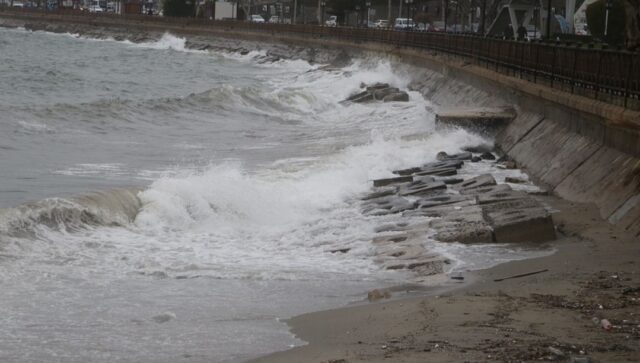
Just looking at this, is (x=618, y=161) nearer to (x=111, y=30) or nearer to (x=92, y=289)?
(x=92, y=289)

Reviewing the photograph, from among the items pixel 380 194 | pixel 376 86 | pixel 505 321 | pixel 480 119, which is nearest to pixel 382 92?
pixel 376 86

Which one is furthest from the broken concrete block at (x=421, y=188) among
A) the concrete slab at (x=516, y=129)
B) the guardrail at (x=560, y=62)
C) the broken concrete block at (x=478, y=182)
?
the concrete slab at (x=516, y=129)

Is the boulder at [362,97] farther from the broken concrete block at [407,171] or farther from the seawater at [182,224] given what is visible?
the broken concrete block at [407,171]

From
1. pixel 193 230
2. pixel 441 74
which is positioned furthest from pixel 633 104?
pixel 441 74

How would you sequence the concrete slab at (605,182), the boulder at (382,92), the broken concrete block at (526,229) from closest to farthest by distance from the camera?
the broken concrete block at (526,229) < the concrete slab at (605,182) < the boulder at (382,92)

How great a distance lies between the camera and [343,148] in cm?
2694

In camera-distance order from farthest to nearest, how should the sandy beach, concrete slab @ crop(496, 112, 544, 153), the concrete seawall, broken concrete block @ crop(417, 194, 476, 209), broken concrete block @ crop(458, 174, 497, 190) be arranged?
concrete slab @ crop(496, 112, 544, 153) → broken concrete block @ crop(458, 174, 497, 190) → broken concrete block @ crop(417, 194, 476, 209) → the concrete seawall → the sandy beach

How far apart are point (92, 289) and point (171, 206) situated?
16.8 ft

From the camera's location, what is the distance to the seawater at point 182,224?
10.1m

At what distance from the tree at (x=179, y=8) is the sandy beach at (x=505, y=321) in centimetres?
12153

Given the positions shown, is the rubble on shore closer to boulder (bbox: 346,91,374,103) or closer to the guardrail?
the guardrail

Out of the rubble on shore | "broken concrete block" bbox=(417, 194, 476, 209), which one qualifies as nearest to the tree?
the rubble on shore

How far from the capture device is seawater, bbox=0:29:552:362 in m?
10.1

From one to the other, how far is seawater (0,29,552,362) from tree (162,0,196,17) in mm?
94781
